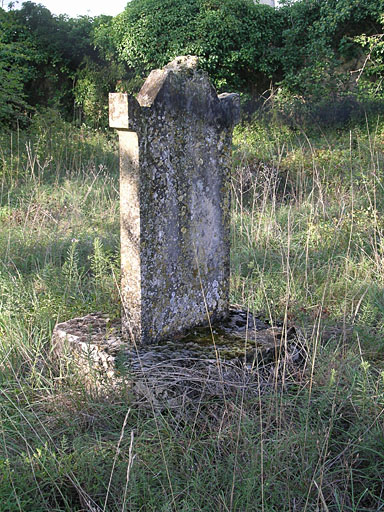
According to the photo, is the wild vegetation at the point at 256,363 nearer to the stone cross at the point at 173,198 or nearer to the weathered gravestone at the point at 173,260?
the weathered gravestone at the point at 173,260

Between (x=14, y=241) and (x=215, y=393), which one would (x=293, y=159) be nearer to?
(x=14, y=241)

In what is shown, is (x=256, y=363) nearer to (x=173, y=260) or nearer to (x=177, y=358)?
(x=177, y=358)

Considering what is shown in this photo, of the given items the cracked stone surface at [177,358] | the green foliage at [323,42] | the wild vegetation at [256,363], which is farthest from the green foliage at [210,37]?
the cracked stone surface at [177,358]

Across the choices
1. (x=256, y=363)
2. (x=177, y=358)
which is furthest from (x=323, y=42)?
(x=177, y=358)

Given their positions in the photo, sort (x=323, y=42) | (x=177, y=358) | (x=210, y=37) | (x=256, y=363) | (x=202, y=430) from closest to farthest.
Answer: (x=202, y=430) < (x=177, y=358) < (x=256, y=363) < (x=323, y=42) < (x=210, y=37)

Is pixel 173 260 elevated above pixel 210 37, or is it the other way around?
pixel 210 37

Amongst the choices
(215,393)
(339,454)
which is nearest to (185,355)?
(215,393)

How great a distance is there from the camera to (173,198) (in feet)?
9.24

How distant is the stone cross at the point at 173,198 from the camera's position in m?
2.65

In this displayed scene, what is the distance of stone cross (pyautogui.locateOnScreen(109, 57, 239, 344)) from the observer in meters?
2.65

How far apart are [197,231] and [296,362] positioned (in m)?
0.90

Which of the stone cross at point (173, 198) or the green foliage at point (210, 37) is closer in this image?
the stone cross at point (173, 198)

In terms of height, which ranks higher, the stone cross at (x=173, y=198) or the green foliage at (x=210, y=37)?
the green foliage at (x=210, y=37)

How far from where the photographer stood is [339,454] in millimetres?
2156
